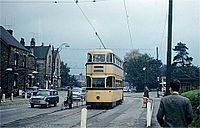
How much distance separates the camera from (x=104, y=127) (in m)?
18.1

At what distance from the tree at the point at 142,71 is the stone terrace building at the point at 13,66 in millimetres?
36441

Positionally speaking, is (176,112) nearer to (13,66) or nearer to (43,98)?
(43,98)

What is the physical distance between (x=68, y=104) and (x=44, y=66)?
63.3m

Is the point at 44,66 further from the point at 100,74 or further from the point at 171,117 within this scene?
the point at 171,117

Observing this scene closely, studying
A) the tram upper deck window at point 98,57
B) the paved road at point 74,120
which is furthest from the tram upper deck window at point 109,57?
the paved road at point 74,120

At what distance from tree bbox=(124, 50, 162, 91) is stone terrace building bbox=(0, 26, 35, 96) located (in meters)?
36.4

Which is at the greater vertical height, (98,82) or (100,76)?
(100,76)

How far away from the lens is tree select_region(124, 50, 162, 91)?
323 ft

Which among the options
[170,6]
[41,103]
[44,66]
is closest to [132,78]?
[44,66]

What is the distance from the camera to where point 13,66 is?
58.8 meters

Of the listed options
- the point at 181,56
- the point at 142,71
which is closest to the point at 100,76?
the point at 142,71

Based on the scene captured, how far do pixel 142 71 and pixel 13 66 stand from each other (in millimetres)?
48382

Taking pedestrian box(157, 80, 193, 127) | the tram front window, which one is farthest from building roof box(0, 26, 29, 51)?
pedestrian box(157, 80, 193, 127)

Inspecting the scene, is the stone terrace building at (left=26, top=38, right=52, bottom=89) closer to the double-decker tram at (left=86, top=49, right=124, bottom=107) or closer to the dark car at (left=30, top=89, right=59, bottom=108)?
the dark car at (left=30, top=89, right=59, bottom=108)
